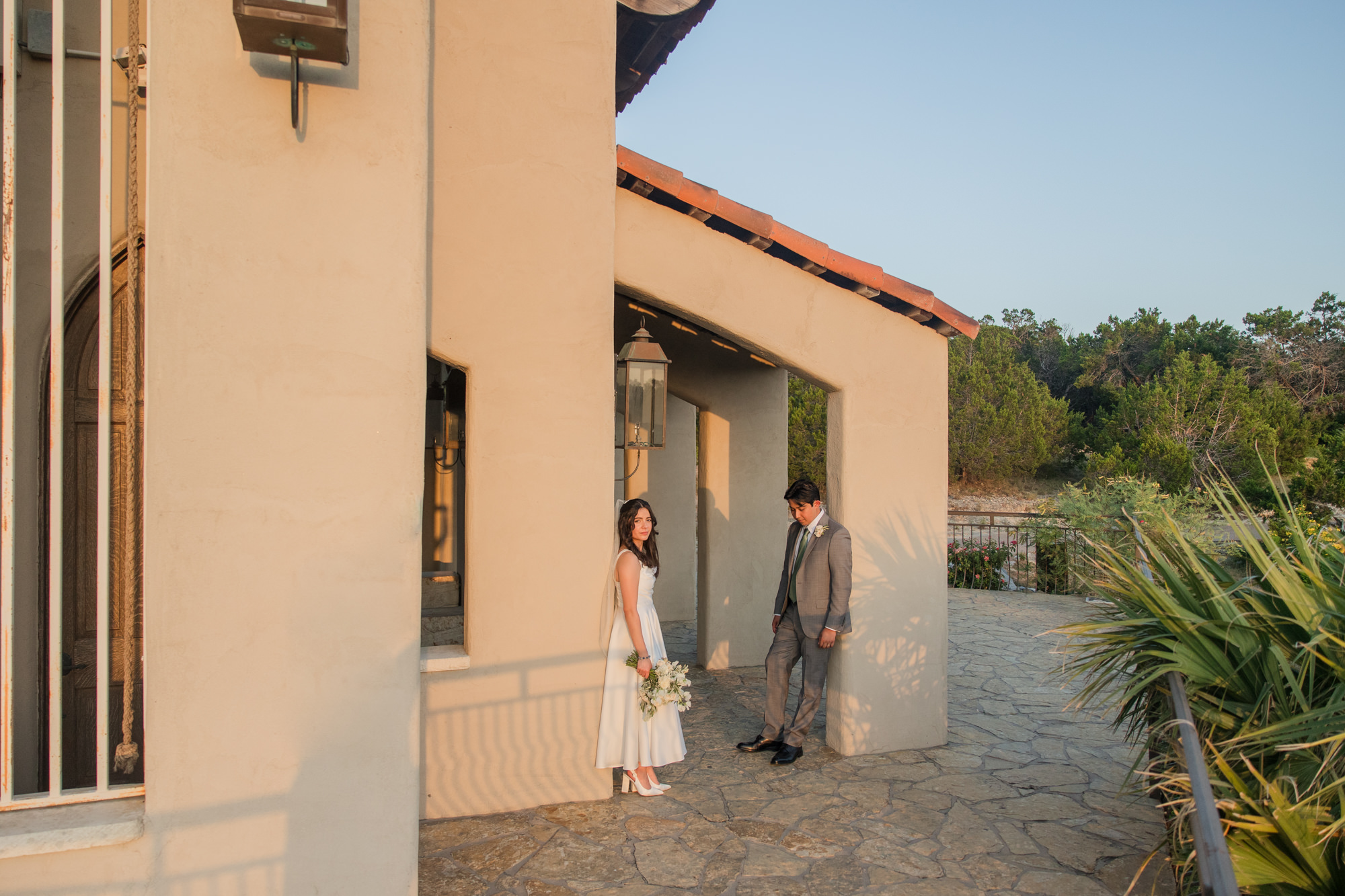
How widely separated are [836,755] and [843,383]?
8.99 ft

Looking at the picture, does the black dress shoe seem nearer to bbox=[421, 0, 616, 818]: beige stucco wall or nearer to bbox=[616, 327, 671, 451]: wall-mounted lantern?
bbox=[421, 0, 616, 818]: beige stucco wall

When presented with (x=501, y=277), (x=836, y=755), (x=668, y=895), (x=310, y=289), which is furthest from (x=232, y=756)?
(x=836, y=755)

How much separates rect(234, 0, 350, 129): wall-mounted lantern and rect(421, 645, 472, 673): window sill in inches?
124

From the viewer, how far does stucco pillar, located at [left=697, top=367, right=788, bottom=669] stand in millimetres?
8766

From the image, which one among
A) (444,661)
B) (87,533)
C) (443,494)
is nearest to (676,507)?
(443,494)

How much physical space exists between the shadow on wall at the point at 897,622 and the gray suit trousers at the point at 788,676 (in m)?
0.24

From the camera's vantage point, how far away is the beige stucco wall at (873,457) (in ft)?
19.7

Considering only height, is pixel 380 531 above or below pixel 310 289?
below

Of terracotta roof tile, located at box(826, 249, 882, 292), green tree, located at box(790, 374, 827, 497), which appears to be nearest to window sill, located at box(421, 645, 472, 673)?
terracotta roof tile, located at box(826, 249, 882, 292)

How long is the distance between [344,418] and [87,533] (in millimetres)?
2192

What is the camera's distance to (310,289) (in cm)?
322

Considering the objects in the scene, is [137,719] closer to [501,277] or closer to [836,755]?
[501,277]

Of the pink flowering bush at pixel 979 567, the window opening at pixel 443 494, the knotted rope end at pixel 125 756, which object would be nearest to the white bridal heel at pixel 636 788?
the window opening at pixel 443 494

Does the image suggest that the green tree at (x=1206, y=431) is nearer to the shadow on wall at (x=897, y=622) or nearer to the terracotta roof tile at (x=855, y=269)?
the shadow on wall at (x=897, y=622)
